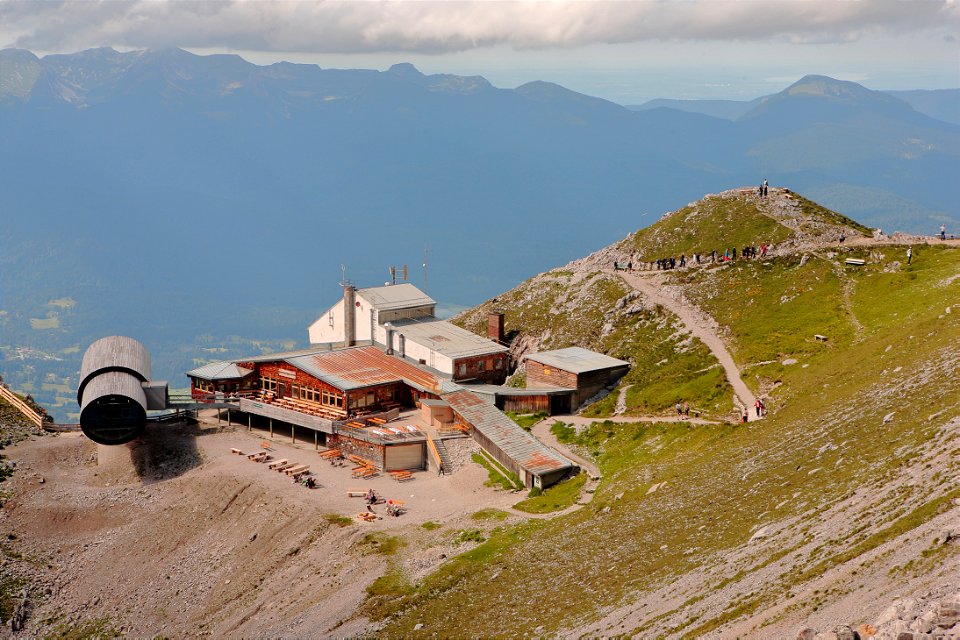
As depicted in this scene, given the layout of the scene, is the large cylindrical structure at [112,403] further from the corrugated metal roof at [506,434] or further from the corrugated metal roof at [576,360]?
the corrugated metal roof at [576,360]

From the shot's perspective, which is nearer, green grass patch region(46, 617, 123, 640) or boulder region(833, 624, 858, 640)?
boulder region(833, 624, 858, 640)

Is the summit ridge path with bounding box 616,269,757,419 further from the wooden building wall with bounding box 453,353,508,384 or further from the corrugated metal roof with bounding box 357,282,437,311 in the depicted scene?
the corrugated metal roof with bounding box 357,282,437,311

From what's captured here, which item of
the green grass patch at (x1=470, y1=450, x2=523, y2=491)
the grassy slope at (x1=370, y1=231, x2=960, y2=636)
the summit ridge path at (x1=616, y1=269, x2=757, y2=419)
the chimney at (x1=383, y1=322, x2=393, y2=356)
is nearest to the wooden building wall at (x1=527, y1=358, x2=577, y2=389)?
the grassy slope at (x1=370, y1=231, x2=960, y2=636)

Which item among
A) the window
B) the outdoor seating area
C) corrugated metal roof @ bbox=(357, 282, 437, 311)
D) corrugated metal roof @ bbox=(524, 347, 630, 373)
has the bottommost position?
the outdoor seating area

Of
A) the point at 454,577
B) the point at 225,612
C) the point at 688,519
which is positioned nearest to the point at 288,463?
the point at 225,612

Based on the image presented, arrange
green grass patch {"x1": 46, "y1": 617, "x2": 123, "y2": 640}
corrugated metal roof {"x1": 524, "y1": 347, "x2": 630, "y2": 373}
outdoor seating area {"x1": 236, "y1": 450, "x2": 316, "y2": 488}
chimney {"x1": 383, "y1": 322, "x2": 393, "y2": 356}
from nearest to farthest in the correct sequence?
green grass patch {"x1": 46, "y1": 617, "x2": 123, "y2": 640}
outdoor seating area {"x1": 236, "y1": 450, "x2": 316, "y2": 488}
corrugated metal roof {"x1": 524, "y1": 347, "x2": 630, "y2": 373}
chimney {"x1": 383, "y1": 322, "x2": 393, "y2": 356}

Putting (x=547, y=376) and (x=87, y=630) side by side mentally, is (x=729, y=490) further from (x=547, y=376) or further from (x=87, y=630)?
(x=87, y=630)

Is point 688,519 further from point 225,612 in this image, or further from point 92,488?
point 92,488

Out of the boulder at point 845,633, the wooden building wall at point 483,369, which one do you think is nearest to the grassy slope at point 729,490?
the boulder at point 845,633
